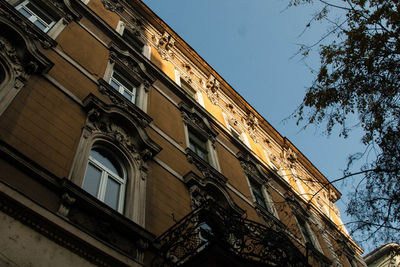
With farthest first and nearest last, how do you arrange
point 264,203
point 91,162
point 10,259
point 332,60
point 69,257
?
point 264,203 < point 332,60 < point 91,162 < point 69,257 < point 10,259

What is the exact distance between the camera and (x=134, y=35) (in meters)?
15.8

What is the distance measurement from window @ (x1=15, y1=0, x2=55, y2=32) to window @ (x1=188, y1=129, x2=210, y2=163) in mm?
5960

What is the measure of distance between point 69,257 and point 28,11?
8.01 meters

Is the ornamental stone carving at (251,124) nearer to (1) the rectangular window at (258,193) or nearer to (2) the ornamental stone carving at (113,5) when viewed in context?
(1) the rectangular window at (258,193)

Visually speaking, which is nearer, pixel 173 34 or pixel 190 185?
pixel 190 185

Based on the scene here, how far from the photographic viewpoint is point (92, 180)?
306 inches

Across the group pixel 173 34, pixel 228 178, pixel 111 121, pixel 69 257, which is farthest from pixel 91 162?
pixel 173 34

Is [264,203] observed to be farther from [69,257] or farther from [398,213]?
[69,257]

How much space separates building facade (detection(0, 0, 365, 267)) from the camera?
597 centimetres

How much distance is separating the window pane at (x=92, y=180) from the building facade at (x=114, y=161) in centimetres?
3

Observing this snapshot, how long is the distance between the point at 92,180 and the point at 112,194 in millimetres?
540

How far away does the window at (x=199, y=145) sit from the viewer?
43.9ft

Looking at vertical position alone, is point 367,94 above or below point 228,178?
below

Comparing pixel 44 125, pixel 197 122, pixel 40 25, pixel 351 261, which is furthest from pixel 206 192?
pixel 351 261
